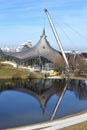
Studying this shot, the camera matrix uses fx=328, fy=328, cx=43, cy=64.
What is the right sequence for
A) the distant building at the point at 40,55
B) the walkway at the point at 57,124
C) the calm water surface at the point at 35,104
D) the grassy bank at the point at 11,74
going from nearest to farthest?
1. the walkway at the point at 57,124
2. the calm water surface at the point at 35,104
3. the grassy bank at the point at 11,74
4. the distant building at the point at 40,55

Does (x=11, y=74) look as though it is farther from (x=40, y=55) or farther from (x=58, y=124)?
(x=58, y=124)

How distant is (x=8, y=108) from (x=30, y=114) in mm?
3727

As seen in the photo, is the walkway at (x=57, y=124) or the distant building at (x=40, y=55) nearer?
the walkway at (x=57, y=124)

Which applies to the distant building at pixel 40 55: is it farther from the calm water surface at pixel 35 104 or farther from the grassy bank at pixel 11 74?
the calm water surface at pixel 35 104

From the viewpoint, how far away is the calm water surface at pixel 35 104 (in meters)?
27.0

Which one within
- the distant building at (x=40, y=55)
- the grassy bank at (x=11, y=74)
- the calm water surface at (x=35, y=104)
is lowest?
the calm water surface at (x=35, y=104)

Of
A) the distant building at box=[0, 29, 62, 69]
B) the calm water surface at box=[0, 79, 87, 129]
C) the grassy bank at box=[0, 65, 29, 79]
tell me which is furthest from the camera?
the distant building at box=[0, 29, 62, 69]

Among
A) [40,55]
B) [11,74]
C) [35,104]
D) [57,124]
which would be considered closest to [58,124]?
[57,124]

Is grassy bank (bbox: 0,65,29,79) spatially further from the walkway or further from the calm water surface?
the walkway

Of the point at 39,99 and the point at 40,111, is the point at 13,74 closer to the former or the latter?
the point at 39,99

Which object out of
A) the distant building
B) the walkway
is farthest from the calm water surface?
the distant building

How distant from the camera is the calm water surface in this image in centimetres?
2702

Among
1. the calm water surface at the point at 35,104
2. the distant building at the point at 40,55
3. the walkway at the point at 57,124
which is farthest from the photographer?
the distant building at the point at 40,55

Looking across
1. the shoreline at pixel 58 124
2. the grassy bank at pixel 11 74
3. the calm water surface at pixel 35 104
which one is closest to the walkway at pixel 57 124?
the shoreline at pixel 58 124
